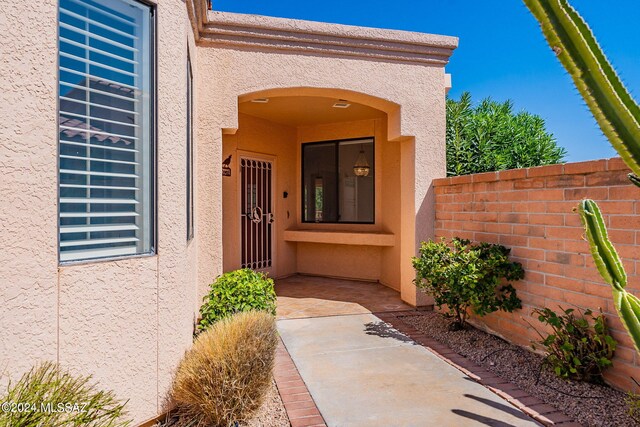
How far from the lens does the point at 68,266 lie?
2.70 metres

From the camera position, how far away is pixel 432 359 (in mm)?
4590

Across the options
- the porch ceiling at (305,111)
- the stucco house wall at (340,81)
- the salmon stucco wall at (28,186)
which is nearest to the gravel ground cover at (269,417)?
the salmon stucco wall at (28,186)

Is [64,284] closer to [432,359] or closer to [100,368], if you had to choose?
[100,368]

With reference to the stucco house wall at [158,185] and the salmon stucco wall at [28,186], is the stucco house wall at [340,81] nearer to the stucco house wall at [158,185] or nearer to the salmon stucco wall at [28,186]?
the stucco house wall at [158,185]

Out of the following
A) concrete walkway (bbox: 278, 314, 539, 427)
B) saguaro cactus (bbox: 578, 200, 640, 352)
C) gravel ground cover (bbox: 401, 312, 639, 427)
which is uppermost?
saguaro cactus (bbox: 578, 200, 640, 352)

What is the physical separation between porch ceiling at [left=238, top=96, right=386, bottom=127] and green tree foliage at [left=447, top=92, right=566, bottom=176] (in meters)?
1.81

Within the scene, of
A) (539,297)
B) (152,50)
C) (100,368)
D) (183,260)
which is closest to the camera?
(100,368)

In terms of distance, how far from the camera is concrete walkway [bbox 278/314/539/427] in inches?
130

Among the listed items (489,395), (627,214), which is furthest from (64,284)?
(627,214)

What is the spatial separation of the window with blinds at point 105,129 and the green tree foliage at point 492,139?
23.3ft

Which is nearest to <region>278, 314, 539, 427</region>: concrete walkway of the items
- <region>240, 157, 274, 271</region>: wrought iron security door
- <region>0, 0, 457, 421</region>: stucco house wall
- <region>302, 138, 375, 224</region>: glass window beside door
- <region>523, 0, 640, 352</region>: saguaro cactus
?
<region>0, 0, 457, 421</region>: stucco house wall

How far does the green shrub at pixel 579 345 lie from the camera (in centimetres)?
361

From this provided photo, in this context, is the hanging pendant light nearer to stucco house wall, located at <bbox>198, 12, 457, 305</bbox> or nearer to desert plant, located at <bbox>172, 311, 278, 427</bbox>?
stucco house wall, located at <bbox>198, 12, 457, 305</bbox>

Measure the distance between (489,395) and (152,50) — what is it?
4245 millimetres
